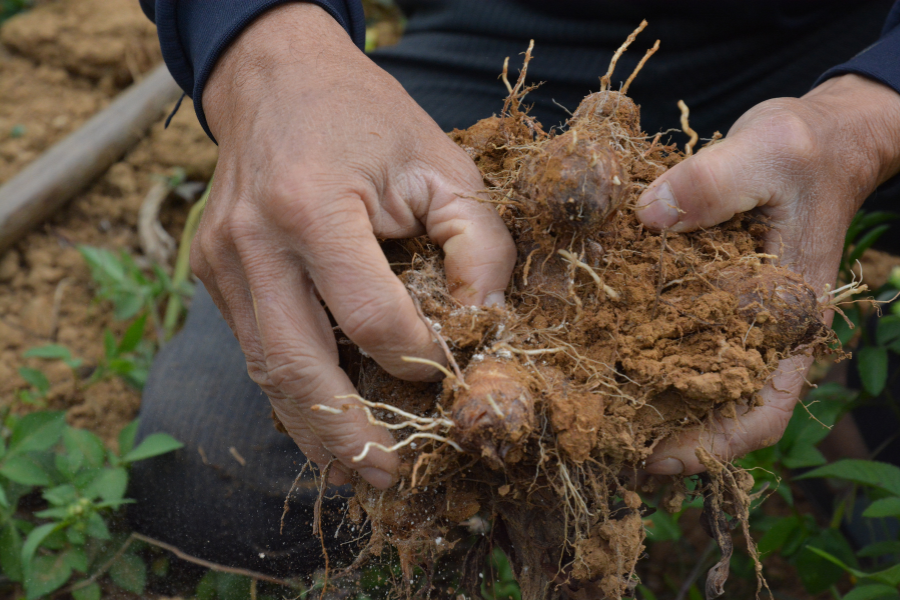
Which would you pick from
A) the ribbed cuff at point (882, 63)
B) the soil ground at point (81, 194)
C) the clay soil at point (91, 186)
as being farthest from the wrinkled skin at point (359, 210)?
the clay soil at point (91, 186)

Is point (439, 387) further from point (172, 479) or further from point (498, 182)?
point (172, 479)

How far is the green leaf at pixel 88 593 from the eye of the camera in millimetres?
1613

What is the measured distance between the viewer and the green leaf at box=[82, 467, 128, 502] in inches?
60.5

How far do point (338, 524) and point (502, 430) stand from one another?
1.78ft

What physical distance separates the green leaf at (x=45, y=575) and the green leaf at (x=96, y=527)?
0.10m

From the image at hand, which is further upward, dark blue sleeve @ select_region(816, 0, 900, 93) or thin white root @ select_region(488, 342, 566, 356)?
dark blue sleeve @ select_region(816, 0, 900, 93)

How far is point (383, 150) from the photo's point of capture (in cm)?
101

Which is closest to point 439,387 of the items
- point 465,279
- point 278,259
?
point 465,279

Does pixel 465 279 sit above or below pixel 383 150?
below

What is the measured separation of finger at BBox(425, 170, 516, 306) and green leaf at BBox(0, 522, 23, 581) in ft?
4.68

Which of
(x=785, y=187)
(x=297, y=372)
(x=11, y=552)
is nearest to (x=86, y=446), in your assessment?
(x=11, y=552)

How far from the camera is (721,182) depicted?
1.04 m

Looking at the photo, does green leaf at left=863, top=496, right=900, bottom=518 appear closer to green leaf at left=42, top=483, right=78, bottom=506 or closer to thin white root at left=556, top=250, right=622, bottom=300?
thin white root at left=556, top=250, right=622, bottom=300

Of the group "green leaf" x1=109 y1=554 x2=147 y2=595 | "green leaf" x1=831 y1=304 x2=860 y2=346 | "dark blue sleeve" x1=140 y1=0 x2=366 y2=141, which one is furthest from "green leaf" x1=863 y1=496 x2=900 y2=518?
"green leaf" x1=109 y1=554 x2=147 y2=595
